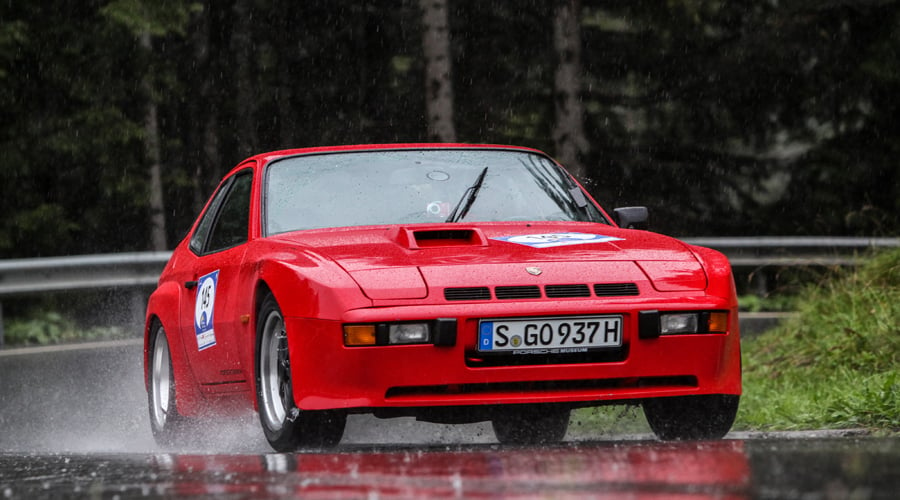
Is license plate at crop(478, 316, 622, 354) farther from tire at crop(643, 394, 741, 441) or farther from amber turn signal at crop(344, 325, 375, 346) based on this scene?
tire at crop(643, 394, 741, 441)

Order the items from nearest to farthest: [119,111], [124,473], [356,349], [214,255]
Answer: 1. [124,473]
2. [356,349]
3. [214,255]
4. [119,111]

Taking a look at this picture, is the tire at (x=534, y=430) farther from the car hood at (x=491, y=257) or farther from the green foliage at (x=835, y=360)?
the car hood at (x=491, y=257)

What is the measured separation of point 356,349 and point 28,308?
15.5 metres

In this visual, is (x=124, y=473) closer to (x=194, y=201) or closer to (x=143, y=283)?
(x=143, y=283)

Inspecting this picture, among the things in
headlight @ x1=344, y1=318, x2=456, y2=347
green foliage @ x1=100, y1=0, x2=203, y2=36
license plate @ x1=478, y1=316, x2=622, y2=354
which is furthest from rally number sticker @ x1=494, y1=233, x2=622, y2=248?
green foliage @ x1=100, y1=0, x2=203, y2=36

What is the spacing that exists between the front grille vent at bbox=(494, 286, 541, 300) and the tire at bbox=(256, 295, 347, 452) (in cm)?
76

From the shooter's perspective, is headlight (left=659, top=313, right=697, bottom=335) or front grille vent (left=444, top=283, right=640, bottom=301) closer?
front grille vent (left=444, top=283, right=640, bottom=301)

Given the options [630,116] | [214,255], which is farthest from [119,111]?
[214,255]

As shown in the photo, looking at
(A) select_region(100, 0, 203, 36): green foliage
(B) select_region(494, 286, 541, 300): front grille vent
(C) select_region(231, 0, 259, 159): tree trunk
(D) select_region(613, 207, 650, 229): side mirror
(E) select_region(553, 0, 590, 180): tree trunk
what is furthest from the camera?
(C) select_region(231, 0, 259, 159): tree trunk

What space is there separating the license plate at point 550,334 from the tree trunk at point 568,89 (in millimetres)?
14421

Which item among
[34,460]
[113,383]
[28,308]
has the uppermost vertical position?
[34,460]

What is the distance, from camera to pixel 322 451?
5.84 metres

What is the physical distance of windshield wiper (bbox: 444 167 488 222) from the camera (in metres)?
6.87

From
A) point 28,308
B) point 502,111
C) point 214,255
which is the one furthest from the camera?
point 502,111
